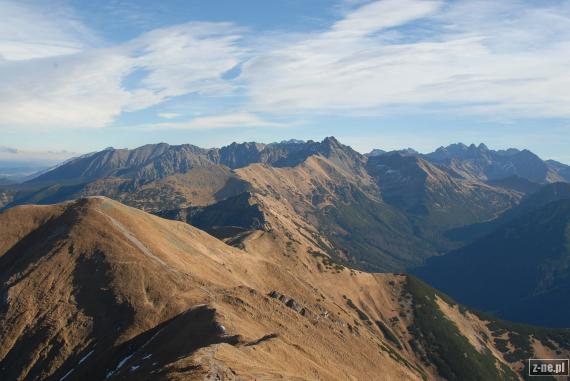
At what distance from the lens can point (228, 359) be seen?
243 feet

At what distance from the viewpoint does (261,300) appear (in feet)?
422

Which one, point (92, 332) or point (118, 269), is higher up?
point (118, 269)

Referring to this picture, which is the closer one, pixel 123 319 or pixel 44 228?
pixel 123 319

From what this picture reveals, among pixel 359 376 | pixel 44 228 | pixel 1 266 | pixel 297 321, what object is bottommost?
pixel 359 376

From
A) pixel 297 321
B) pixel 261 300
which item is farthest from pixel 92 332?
pixel 297 321

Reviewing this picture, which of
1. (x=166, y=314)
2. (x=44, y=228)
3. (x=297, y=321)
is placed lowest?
(x=297, y=321)

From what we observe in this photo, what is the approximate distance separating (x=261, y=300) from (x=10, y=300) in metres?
72.0

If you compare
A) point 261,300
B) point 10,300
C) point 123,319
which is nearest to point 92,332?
point 123,319

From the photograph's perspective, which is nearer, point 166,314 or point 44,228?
point 166,314

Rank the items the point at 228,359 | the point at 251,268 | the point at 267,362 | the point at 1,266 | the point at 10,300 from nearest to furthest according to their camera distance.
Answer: the point at 228,359 → the point at 267,362 → the point at 10,300 → the point at 1,266 → the point at 251,268

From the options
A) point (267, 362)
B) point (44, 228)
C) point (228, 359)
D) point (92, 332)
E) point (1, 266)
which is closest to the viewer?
point (228, 359)

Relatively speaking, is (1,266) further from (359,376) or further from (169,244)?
(359,376)

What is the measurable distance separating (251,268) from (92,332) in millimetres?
91771

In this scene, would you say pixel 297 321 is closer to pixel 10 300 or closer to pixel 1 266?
pixel 10 300
